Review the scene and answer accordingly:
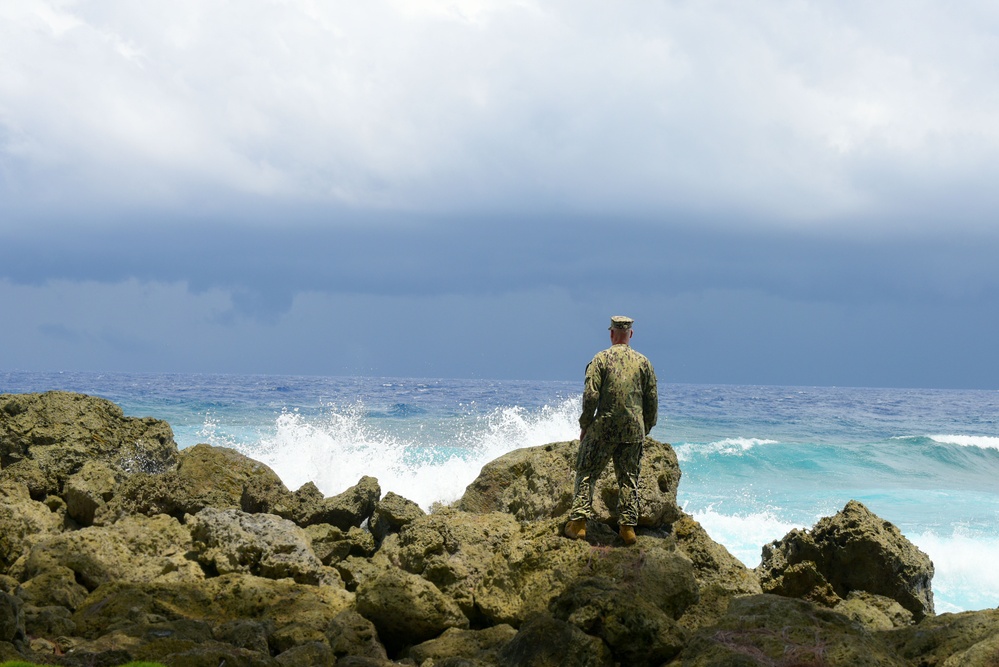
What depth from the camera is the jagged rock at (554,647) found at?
4.49 meters

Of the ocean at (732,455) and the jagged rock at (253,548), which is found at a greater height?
the jagged rock at (253,548)

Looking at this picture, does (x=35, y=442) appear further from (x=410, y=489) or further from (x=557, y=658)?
(x=557, y=658)

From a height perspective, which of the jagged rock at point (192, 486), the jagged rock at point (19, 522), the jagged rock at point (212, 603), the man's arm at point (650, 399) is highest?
the man's arm at point (650, 399)

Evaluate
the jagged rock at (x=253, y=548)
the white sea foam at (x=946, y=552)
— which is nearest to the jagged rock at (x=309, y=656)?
the jagged rock at (x=253, y=548)

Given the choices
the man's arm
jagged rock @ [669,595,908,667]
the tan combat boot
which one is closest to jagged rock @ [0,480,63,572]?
the tan combat boot

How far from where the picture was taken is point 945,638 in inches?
191

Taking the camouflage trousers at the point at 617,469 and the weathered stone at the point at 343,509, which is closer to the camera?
the camouflage trousers at the point at 617,469

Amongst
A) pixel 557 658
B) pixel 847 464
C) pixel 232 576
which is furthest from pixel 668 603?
pixel 847 464

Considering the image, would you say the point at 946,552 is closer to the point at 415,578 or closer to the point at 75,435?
the point at 415,578

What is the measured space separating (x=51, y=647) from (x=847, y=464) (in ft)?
69.6

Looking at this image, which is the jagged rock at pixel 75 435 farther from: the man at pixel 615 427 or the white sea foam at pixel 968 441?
the white sea foam at pixel 968 441

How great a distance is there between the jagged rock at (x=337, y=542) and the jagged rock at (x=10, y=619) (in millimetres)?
3187

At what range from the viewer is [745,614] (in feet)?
15.5

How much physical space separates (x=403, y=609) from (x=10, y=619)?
7.66ft
